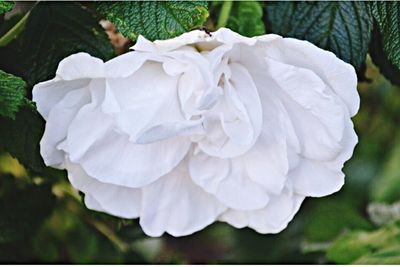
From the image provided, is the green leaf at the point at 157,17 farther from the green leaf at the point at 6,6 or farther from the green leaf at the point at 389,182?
the green leaf at the point at 389,182

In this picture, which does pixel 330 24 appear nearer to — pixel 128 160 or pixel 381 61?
pixel 381 61

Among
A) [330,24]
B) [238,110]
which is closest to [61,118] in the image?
[238,110]

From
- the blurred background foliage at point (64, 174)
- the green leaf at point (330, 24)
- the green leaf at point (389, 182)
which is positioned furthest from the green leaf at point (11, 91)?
the green leaf at point (389, 182)

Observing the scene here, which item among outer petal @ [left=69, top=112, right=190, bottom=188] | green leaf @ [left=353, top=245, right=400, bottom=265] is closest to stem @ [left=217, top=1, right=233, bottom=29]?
outer petal @ [left=69, top=112, right=190, bottom=188]

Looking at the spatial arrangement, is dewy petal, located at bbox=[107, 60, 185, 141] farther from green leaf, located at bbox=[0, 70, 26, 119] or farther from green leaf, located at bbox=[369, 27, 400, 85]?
green leaf, located at bbox=[369, 27, 400, 85]

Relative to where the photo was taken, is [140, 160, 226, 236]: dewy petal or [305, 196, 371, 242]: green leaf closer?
[140, 160, 226, 236]: dewy petal
